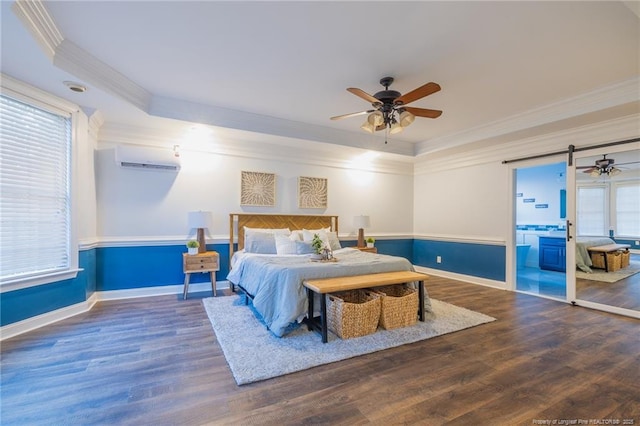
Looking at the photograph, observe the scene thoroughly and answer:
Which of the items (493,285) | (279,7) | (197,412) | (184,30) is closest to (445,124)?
(493,285)

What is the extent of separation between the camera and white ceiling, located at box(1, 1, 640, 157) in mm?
2219

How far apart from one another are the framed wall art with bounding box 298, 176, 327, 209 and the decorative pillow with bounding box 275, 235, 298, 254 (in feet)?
3.94

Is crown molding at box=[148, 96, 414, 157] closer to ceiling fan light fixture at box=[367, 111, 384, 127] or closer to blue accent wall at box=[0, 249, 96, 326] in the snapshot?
ceiling fan light fixture at box=[367, 111, 384, 127]

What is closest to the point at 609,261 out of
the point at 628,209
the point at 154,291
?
the point at 628,209

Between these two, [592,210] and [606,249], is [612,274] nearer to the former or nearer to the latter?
[606,249]

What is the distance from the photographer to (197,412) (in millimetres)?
1799

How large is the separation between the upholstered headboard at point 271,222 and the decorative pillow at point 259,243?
451mm

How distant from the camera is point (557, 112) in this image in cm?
387

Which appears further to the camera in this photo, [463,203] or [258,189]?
[463,203]

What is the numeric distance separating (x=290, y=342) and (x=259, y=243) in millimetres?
1994

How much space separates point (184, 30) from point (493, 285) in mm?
5844

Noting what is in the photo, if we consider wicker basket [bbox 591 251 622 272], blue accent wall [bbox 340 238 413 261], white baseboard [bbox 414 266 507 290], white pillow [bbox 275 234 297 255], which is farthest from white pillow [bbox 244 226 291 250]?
wicker basket [bbox 591 251 622 272]

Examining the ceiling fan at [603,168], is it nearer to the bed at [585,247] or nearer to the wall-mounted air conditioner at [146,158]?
the bed at [585,247]

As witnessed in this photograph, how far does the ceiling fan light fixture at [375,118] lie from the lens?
3.34 meters
